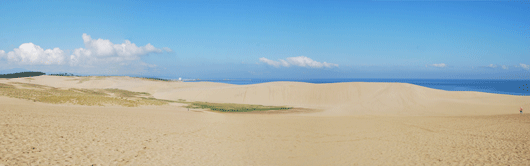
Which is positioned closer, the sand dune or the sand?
the sand

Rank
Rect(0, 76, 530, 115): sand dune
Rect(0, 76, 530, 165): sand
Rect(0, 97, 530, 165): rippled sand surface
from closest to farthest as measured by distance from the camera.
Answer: Rect(0, 97, 530, 165): rippled sand surface → Rect(0, 76, 530, 165): sand → Rect(0, 76, 530, 115): sand dune

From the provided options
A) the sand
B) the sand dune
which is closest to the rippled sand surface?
the sand

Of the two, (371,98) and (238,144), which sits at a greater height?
(371,98)

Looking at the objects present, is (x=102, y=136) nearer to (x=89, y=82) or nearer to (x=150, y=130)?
(x=150, y=130)

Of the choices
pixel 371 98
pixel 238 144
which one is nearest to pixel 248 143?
pixel 238 144

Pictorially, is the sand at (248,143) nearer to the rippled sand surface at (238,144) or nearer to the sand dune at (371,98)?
the rippled sand surface at (238,144)

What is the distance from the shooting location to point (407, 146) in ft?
37.2

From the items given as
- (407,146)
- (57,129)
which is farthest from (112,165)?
(407,146)

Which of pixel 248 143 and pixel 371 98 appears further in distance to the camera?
pixel 371 98

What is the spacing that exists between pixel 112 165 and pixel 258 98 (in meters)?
31.8

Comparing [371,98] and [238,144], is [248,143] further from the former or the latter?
[371,98]

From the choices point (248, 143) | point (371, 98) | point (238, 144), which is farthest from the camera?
point (371, 98)

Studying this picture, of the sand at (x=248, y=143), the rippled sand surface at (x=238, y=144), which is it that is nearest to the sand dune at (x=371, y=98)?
the sand at (x=248, y=143)

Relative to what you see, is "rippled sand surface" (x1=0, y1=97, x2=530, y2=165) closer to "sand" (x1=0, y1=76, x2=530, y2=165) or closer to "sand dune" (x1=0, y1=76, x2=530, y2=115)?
"sand" (x1=0, y1=76, x2=530, y2=165)
